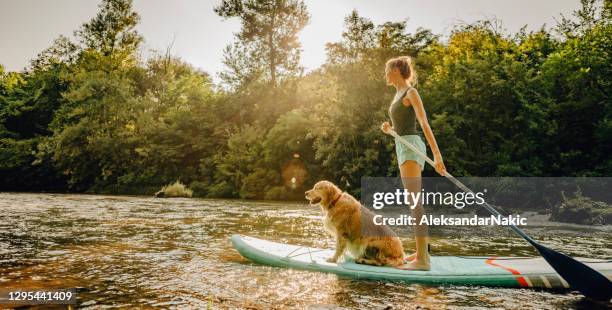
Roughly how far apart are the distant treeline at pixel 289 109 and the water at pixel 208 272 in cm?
807

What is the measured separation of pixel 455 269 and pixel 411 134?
1.46 m

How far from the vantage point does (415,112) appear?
434 centimetres

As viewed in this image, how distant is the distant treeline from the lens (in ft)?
52.0

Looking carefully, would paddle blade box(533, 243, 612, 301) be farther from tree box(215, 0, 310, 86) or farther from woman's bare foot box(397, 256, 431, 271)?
tree box(215, 0, 310, 86)

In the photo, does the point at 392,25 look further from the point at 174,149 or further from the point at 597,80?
the point at 174,149

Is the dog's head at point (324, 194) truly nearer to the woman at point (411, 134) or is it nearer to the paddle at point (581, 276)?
the woman at point (411, 134)

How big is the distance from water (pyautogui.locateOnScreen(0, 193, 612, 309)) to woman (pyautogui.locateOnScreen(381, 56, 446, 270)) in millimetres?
490

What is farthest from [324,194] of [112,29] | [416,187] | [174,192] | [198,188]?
[112,29]

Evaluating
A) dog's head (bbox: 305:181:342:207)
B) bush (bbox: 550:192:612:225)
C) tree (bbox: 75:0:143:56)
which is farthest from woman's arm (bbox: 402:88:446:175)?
tree (bbox: 75:0:143:56)

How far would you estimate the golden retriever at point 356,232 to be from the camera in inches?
189

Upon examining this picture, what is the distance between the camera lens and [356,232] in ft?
16.1

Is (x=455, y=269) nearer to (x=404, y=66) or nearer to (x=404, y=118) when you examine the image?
(x=404, y=118)

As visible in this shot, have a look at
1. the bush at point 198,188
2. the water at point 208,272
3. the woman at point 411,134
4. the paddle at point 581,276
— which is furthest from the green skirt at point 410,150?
the bush at point 198,188

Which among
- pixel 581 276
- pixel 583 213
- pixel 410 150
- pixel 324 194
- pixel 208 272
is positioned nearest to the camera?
pixel 581 276
